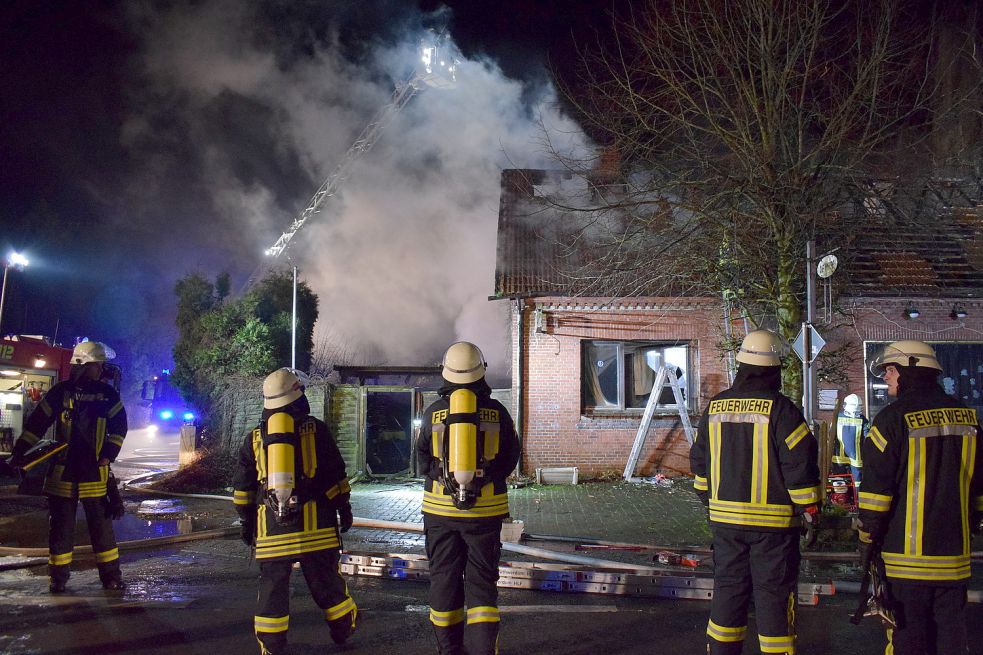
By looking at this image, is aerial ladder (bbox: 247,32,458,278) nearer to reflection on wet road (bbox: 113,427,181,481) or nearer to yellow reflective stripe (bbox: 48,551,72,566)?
reflection on wet road (bbox: 113,427,181,481)

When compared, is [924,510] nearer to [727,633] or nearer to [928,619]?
[928,619]

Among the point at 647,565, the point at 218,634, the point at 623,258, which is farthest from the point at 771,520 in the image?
the point at 623,258

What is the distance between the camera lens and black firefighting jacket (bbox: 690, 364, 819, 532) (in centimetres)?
351

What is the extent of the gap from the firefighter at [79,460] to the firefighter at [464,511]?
3334mm

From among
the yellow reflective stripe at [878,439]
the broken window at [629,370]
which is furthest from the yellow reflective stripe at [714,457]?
the broken window at [629,370]

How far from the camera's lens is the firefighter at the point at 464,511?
3723 millimetres

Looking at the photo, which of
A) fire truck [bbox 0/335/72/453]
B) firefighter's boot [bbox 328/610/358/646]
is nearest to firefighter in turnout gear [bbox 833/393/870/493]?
firefighter's boot [bbox 328/610/358/646]

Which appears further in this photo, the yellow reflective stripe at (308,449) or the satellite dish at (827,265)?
the satellite dish at (827,265)

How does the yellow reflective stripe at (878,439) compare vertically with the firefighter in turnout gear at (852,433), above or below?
above

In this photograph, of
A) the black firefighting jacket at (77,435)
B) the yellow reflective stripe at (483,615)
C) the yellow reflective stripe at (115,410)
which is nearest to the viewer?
the yellow reflective stripe at (483,615)

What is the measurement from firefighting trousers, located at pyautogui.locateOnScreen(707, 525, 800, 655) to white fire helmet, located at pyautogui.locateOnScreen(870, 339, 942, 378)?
1.20 metres

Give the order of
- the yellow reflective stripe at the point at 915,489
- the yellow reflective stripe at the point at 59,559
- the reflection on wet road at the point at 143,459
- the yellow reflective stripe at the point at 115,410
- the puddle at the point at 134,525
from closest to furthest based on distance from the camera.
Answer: the yellow reflective stripe at the point at 915,489 → the yellow reflective stripe at the point at 59,559 → the yellow reflective stripe at the point at 115,410 → the puddle at the point at 134,525 → the reflection on wet road at the point at 143,459

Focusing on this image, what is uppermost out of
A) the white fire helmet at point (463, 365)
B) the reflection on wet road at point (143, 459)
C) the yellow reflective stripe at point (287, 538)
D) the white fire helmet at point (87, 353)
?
the white fire helmet at point (87, 353)

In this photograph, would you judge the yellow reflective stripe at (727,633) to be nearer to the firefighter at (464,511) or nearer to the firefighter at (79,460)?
the firefighter at (464,511)
